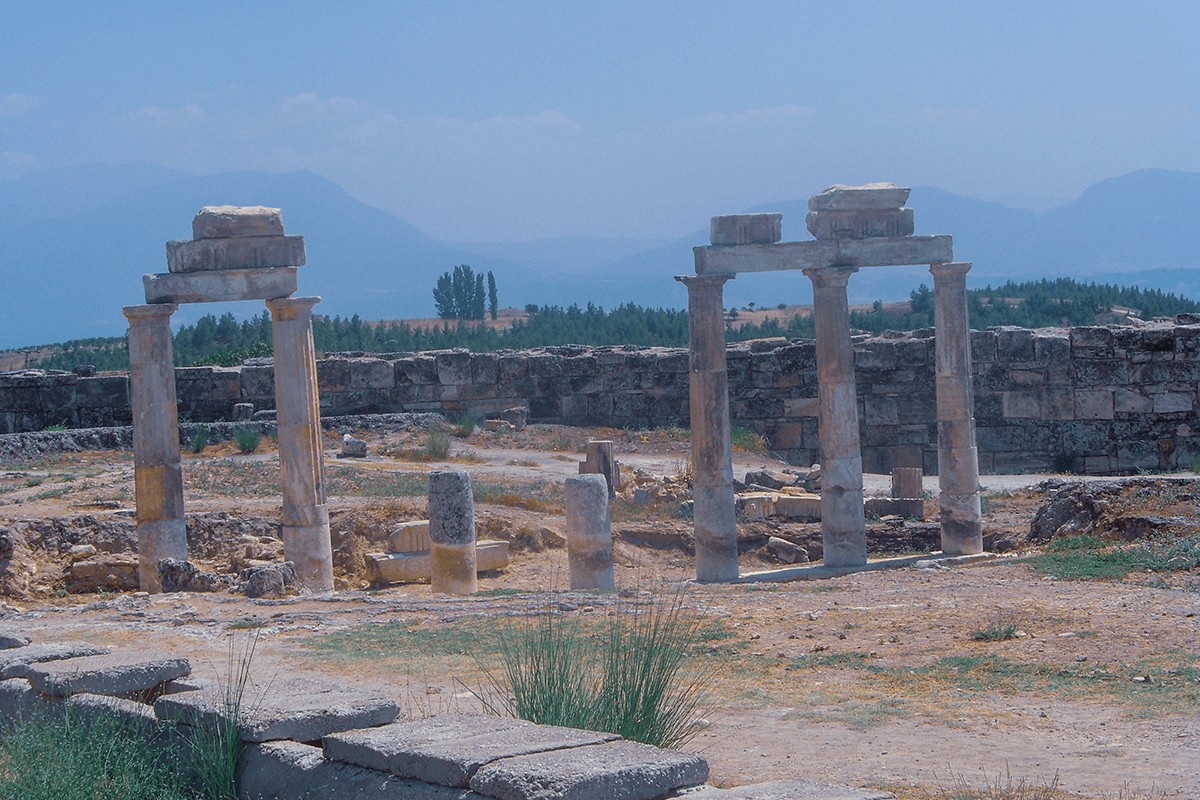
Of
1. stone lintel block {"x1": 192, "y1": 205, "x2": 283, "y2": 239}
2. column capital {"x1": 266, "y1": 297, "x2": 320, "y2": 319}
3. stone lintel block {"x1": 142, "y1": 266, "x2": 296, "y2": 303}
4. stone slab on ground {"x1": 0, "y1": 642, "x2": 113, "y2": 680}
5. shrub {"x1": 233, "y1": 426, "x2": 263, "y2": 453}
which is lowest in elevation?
stone slab on ground {"x1": 0, "y1": 642, "x2": 113, "y2": 680}

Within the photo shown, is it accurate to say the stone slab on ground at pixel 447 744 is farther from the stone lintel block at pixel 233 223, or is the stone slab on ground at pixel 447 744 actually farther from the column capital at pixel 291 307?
the stone lintel block at pixel 233 223

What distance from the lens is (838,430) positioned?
17.0 m

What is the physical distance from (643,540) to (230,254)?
22.7ft

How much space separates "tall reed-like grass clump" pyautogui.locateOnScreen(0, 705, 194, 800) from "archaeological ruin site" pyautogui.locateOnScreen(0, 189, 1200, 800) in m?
0.10

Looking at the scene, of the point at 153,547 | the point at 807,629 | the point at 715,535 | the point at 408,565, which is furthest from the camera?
the point at 408,565

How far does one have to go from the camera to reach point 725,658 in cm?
997

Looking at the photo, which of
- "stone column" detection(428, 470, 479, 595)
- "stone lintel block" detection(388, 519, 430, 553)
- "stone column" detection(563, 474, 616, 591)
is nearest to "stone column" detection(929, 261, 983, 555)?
"stone column" detection(563, 474, 616, 591)

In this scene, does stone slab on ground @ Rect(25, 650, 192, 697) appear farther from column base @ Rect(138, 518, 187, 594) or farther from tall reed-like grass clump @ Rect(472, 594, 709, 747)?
column base @ Rect(138, 518, 187, 594)

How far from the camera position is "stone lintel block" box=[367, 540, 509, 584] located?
1709 cm

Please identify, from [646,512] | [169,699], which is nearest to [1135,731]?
[169,699]

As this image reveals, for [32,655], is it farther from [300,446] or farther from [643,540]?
[643,540]

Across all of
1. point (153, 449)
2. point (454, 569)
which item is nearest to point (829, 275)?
point (454, 569)

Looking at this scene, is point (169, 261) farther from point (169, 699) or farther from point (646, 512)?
point (169, 699)

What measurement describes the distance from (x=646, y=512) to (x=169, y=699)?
44.9ft
